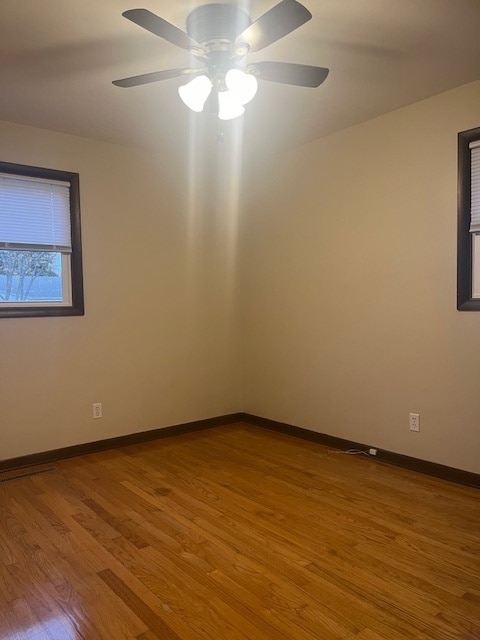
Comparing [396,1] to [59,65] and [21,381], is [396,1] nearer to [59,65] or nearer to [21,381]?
[59,65]

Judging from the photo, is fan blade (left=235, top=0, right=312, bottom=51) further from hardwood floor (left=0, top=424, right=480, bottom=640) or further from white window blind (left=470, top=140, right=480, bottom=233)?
hardwood floor (left=0, top=424, right=480, bottom=640)

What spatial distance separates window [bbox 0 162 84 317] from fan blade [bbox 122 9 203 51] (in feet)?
6.53

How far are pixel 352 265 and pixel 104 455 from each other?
8.18ft

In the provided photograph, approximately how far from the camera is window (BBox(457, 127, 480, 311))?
2953 millimetres

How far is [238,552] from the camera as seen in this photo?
2.28 metres

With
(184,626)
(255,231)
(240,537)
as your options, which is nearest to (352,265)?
(255,231)

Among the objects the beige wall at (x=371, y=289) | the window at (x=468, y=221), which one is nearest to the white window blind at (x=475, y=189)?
the window at (x=468, y=221)

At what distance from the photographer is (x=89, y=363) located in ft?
12.6

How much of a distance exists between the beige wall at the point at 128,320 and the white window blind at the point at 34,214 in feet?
0.49

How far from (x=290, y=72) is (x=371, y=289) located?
1.79 metres

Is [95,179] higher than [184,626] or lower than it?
higher

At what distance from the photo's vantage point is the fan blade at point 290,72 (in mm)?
2166

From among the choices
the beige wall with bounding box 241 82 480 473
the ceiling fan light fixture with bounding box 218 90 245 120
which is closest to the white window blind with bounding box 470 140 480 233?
the beige wall with bounding box 241 82 480 473

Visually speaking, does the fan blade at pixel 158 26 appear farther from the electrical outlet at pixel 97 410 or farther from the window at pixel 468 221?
the electrical outlet at pixel 97 410
